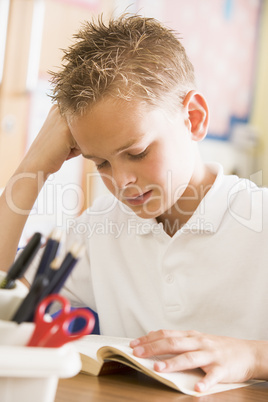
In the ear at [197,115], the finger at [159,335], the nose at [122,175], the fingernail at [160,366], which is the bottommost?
the fingernail at [160,366]

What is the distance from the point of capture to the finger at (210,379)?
624mm

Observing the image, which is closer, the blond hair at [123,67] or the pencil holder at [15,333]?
the pencil holder at [15,333]

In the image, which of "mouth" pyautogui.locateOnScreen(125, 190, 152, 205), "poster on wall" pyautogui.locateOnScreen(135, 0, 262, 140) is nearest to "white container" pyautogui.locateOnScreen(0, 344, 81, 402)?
"mouth" pyautogui.locateOnScreen(125, 190, 152, 205)

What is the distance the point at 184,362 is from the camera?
2.14 ft

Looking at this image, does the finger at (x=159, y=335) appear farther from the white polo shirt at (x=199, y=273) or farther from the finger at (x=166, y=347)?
the white polo shirt at (x=199, y=273)

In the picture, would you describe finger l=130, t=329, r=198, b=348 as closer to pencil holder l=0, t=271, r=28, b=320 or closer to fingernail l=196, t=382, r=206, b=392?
fingernail l=196, t=382, r=206, b=392

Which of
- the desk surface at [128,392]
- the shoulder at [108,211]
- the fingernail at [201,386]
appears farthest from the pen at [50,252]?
the shoulder at [108,211]

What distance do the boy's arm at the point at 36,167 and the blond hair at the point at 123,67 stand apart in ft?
0.25

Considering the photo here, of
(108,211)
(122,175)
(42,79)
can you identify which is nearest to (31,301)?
(122,175)

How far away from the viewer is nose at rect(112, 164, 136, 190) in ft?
2.88

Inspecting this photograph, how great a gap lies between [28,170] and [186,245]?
345 mm

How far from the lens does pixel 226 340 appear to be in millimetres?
716

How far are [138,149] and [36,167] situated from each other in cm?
28

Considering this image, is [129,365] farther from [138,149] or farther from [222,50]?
[222,50]
